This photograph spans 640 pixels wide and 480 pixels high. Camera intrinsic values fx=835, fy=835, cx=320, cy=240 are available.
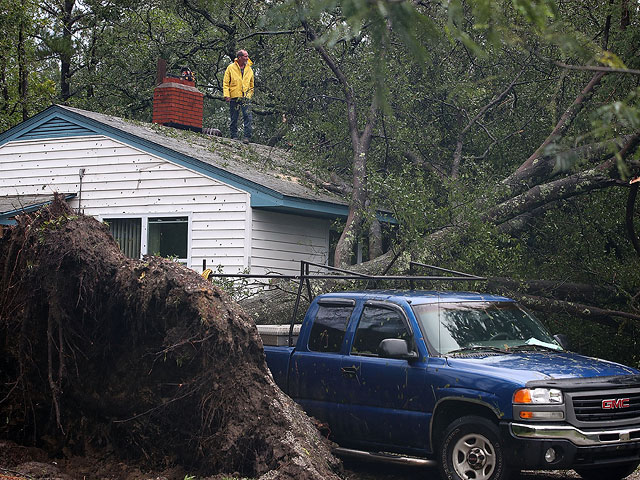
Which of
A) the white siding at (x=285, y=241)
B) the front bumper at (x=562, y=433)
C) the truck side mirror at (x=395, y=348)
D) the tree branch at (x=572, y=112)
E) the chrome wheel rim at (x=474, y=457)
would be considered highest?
the tree branch at (x=572, y=112)

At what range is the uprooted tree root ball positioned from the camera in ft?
23.3

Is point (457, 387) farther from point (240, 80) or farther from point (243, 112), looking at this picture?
point (243, 112)

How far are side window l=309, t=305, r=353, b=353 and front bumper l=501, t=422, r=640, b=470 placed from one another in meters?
2.12

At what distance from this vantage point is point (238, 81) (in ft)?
63.5

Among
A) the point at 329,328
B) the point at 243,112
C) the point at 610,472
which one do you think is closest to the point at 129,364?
the point at 329,328

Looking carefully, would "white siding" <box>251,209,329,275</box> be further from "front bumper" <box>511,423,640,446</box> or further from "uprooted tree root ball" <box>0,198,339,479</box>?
"front bumper" <box>511,423,640,446</box>

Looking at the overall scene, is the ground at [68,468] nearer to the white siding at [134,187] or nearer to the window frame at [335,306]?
the window frame at [335,306]

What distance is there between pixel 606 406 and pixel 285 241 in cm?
965

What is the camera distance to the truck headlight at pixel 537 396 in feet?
22.0

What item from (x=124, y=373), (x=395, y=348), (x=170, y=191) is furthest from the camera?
(x=170, y=191)

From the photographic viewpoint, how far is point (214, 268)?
15258 millimetres

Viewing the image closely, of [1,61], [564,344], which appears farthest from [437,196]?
[1,61]

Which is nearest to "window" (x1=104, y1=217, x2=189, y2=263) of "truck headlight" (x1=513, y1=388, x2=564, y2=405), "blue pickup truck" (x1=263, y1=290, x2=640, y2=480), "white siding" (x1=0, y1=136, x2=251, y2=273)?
"white siding" (x1=0, y1=136, x2=251, y2=273)

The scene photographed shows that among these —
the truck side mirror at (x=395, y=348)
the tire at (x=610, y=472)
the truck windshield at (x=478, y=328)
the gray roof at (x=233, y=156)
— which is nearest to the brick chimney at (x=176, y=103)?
the gray roof at (x=233, y=156)
